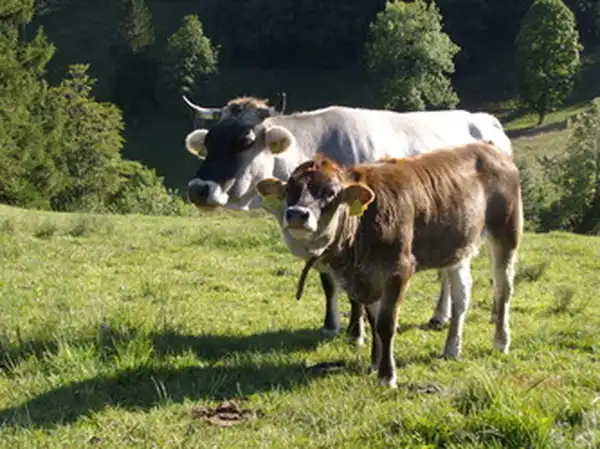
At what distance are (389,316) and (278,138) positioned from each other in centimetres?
266

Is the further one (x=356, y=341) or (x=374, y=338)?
(x=356, y=341)

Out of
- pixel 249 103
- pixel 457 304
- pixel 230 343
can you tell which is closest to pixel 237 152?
pixel 249 103

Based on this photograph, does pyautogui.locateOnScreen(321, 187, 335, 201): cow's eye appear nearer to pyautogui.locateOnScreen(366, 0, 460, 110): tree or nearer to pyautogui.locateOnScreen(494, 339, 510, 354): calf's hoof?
pyautogui.locateOnScreen(494, 339, 510, 354): calf's hoof

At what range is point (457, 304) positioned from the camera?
311 inches

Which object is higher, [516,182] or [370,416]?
[516,182]

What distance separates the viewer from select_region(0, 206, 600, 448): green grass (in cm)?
525

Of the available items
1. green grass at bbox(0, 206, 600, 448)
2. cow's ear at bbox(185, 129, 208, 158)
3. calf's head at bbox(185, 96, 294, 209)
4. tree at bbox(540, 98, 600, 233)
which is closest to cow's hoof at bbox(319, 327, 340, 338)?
green grass at bbox(0, 206, 600, 448)

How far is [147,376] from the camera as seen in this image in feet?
22.6

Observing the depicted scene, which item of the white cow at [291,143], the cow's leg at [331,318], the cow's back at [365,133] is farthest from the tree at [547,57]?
the cow's leg at [331,318]

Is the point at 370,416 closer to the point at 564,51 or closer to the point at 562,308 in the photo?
the point at 562,308

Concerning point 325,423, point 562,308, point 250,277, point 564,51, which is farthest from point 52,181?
point 564,51

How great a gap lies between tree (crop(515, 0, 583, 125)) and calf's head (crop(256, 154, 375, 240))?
60654 millimetres

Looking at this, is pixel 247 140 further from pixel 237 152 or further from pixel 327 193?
pixel 327 193

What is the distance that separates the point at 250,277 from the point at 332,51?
7604 cm
